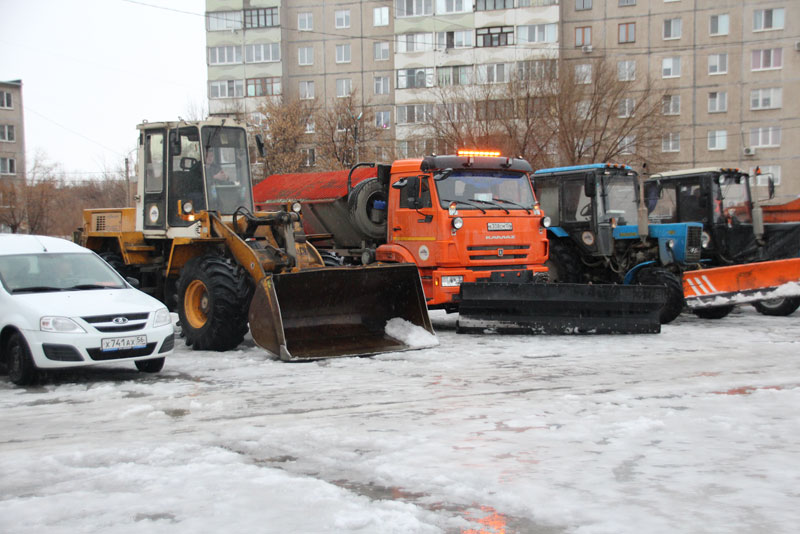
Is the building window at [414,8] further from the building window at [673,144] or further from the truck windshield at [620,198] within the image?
the truck windshield at [620,198]

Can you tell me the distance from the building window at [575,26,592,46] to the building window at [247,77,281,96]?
20.7 m

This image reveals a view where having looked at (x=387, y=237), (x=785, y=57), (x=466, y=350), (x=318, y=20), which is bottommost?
Result: (x=466, y=350)

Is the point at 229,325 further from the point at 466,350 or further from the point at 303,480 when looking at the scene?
the point at 303,480

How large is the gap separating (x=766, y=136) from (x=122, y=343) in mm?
47632

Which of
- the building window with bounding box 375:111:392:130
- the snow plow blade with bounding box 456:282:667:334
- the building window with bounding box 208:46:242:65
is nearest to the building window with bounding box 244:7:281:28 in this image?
the building window with bounding box 208:46:242:65

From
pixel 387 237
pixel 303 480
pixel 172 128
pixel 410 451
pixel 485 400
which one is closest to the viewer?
pixel 303 480

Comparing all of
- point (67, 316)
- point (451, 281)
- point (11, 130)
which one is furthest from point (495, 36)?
point (11, 130)

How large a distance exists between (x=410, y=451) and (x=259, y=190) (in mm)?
10634

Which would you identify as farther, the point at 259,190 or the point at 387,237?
the point at 259,190

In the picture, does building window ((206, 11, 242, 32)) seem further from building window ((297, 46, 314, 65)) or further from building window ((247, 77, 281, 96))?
building window ((297, 46, 314, 65))

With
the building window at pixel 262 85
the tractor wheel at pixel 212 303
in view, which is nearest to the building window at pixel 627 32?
→ the building window at pixel 262 85

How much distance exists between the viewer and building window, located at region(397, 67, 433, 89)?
2035 inches

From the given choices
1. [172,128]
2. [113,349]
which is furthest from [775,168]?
[113,349]

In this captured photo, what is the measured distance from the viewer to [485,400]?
24.5 feet
